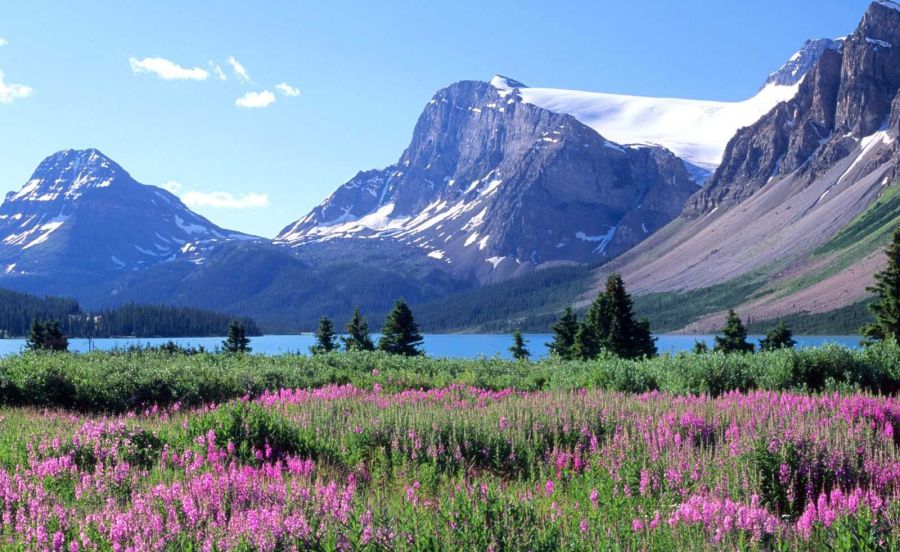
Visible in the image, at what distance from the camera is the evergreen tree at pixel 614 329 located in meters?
58.6

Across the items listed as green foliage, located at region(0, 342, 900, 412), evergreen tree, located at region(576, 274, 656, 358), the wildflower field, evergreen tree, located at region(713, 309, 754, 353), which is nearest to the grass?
the wildflower field

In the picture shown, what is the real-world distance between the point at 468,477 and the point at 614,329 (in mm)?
51067

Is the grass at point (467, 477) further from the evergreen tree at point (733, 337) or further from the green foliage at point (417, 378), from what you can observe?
the evergreen tree at point (733, 337)

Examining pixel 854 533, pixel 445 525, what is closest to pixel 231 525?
pixel 445 525

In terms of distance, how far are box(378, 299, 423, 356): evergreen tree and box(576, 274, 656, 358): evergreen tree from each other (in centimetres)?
1500

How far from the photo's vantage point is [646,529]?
6.76 metres

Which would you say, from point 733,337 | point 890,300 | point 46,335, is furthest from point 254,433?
point 46,335

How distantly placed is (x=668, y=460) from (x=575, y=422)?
283 cm

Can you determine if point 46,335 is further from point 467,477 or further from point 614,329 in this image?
point 467,477

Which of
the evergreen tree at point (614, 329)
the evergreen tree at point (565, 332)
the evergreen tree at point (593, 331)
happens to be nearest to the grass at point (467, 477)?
the evergreen tree at point (614, 329)

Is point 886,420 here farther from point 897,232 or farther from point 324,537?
point 897,232

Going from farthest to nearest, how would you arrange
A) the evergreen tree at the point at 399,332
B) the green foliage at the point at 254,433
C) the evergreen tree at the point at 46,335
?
the evergreen tree at the point at 46,335 < the evergreen tree at the point at 399,332 < the green foliage at the point at 254,433

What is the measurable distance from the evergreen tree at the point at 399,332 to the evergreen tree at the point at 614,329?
1500cm

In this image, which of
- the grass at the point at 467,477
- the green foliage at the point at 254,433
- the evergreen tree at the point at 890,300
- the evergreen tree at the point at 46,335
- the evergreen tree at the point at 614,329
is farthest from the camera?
the evergreen tree at the point at 46,335
